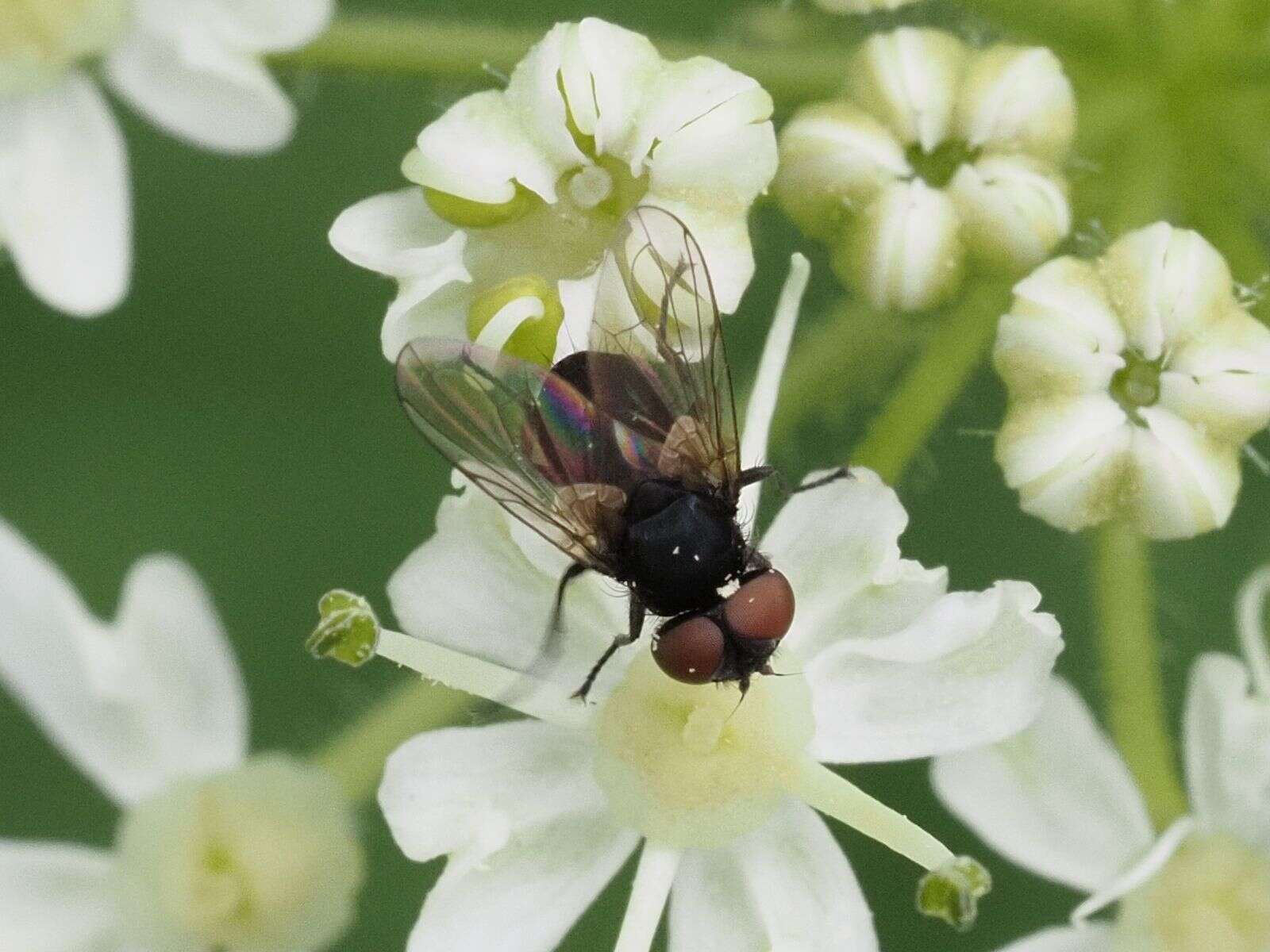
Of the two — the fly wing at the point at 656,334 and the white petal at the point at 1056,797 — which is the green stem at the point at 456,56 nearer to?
the fly wing at the point at 656,334

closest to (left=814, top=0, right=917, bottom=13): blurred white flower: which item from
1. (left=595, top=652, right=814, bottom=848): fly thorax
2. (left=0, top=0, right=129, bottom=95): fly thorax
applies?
(left=595, top=652, right=814, bottom=848): fly thorax

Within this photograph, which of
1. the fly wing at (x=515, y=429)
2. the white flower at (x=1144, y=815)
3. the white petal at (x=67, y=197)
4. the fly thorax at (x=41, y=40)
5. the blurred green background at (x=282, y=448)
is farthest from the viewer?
the blurred green background at (x=282, y=448)

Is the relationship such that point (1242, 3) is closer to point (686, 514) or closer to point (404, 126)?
point (686, 514)

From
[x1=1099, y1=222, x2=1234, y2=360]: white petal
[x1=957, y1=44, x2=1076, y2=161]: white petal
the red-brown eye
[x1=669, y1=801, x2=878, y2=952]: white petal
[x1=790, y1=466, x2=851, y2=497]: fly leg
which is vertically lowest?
[x1=669, y1=801, x2=878, y2=952]: white petal

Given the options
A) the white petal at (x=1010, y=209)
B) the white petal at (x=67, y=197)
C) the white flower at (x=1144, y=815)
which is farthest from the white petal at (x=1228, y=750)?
the white petal at (x=67, y=197)

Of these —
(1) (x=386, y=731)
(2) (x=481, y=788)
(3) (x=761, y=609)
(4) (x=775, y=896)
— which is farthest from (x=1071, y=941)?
(1) (x=386, y=731)

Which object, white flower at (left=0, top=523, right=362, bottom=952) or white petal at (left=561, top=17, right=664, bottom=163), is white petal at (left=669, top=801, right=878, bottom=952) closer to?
white flower at (left=0, top=523, right=362, bottom=952)
